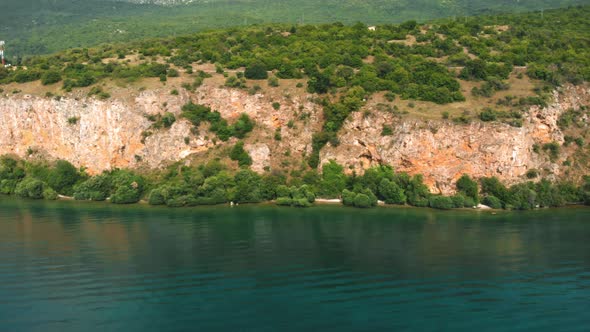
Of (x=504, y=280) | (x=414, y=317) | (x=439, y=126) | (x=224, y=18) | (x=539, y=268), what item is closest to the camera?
(x=414, y=317)

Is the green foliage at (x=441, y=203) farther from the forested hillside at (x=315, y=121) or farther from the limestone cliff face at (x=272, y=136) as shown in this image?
the limestone cliff face at (x=272, y=136)

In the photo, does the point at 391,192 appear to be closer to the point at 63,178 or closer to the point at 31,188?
the point at 63,178

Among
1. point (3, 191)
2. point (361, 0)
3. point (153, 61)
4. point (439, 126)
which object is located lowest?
point (3, 191)

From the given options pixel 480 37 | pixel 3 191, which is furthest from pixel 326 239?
pixel 480 37

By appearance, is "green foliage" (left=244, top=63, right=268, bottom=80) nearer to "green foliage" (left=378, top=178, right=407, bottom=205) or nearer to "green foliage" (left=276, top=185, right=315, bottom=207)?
"green foliage" (left=276, top=185, right=315, bottom=207)

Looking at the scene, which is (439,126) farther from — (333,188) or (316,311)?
(316,311)

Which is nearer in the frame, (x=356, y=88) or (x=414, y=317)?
(x=414, y=317)

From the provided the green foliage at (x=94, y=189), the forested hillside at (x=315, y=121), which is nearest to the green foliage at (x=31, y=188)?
the forested hillside at (x=315, y=121)
